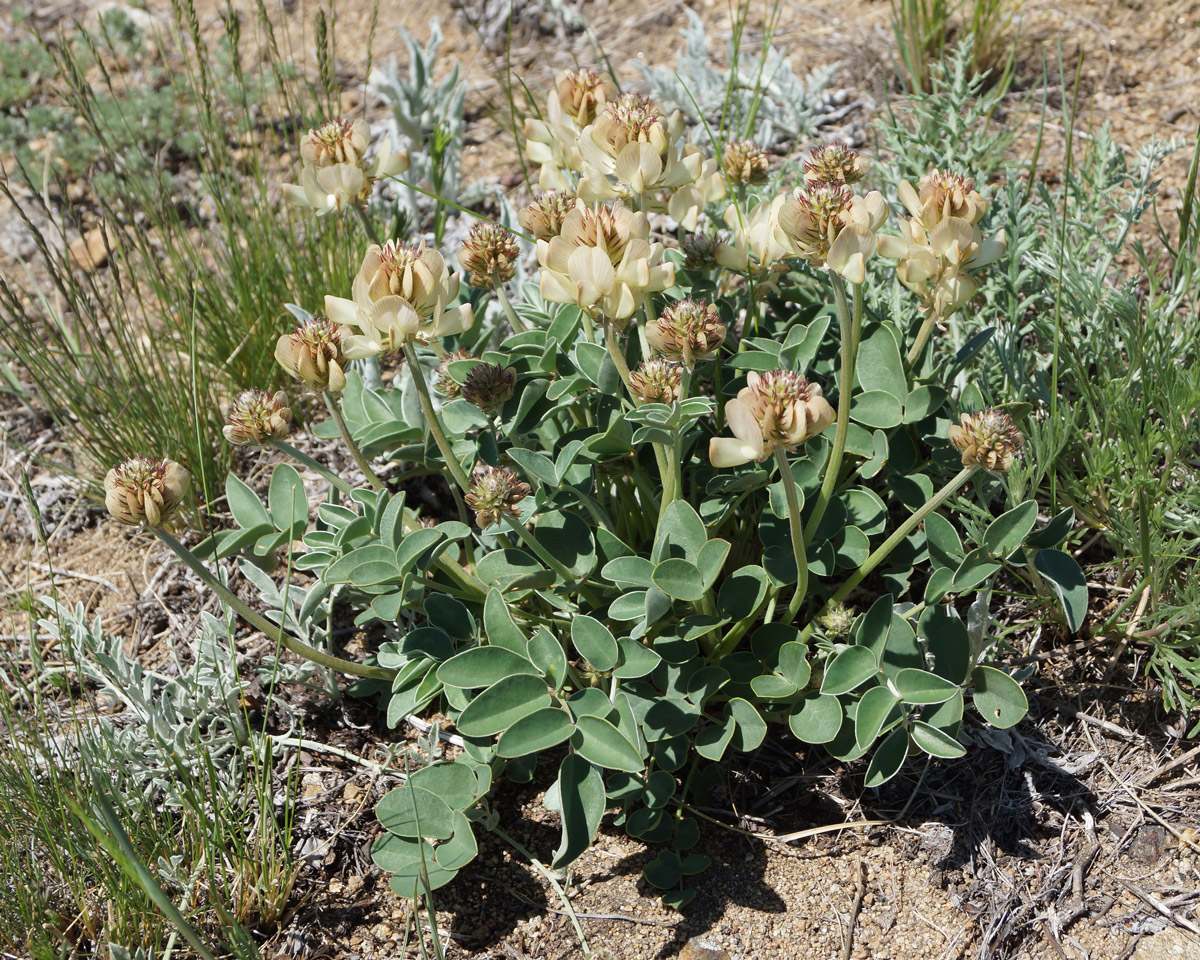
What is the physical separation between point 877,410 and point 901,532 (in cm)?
27

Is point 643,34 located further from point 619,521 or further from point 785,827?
point 785,827

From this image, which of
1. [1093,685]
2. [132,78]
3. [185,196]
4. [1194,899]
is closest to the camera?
[1194,899]

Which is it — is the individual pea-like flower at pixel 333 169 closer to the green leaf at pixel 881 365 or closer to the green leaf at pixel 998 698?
the green leaf at pixel 881 365

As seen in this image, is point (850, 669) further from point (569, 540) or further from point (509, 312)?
point (509, 312)

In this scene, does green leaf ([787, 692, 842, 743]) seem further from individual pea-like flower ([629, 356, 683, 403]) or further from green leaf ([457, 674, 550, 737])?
individual pea-like flower ([629, 356, 683, 403])

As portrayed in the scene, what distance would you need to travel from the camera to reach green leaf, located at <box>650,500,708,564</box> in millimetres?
1657

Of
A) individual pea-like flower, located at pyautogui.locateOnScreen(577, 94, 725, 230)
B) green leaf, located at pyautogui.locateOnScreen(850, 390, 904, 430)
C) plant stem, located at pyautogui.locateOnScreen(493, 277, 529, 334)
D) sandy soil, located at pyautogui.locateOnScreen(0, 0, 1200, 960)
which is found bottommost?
sandy soil, located at pyautogui.locateOnScreen(0, 0, 1200, 960)

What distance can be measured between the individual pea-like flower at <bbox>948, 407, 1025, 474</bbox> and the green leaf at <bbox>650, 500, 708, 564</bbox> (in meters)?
0.43

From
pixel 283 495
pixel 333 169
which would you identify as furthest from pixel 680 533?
pixel 333 169

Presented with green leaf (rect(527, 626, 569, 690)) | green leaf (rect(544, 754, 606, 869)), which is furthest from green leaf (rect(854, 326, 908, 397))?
green leaf (rect(544, 754, 606, 869))

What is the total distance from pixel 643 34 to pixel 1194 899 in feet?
11.4

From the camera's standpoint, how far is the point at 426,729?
206 centimetres

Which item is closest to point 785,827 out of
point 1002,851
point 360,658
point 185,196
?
point 1002,851

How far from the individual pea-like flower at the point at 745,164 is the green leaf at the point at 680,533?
763 mm
